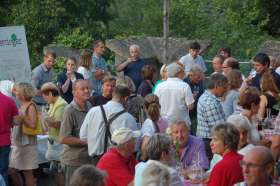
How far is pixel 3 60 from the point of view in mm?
14688

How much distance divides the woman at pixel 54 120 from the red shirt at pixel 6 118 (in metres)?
0.51

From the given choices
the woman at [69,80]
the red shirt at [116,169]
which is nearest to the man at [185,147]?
the red shirt at [116,169]

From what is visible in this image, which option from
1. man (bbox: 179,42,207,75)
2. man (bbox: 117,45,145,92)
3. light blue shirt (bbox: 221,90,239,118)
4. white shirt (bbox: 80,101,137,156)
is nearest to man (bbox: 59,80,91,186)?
white shirt (bbox: 80,101,137,156)

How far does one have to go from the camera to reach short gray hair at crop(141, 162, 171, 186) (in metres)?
6.55

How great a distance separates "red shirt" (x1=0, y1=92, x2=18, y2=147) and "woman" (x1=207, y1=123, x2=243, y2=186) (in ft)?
11.3

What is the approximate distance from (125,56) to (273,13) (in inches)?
336

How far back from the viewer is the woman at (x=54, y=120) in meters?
10.4

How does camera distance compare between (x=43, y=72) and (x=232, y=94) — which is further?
(x=43, y=72)

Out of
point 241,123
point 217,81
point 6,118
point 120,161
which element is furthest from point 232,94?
point 120,161

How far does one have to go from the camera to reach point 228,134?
729 centimetres

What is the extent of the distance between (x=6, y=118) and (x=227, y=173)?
3827 millimetres

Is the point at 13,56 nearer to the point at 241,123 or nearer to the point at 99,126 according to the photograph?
the point at 99,126

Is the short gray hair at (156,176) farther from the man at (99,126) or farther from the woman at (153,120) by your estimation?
the woman at (153,120)

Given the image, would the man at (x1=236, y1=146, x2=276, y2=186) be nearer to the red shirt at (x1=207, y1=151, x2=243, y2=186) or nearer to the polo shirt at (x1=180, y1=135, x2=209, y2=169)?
the red shirt at (x1=207, y1=151, x2=243, y2=186)
